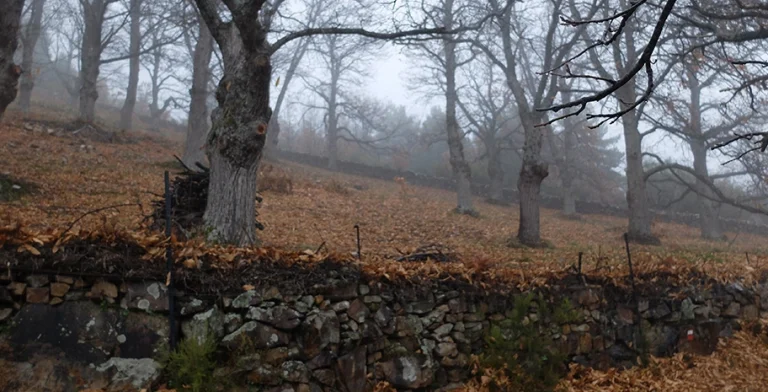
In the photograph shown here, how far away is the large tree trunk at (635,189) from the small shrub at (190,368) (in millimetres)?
12039

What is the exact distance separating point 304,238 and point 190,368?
15.8ft

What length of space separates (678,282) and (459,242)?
4308 mm

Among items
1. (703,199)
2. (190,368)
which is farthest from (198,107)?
(703,199)

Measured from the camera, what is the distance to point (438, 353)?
18.3 ft

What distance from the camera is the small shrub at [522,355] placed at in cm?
556

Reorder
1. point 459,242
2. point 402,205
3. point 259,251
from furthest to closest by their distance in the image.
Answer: point 402,205, point 459,242, point 259,251

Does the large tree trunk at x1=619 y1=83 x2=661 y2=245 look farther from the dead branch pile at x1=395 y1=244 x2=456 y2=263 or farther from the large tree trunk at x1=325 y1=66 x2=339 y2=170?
the large tree trunk at x1=325 y1=66 x2=339 y2=170

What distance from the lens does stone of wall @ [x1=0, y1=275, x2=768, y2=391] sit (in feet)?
13.4

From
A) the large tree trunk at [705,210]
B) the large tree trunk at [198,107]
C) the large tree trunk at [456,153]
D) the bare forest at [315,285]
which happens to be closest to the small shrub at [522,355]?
the bare forest at [315,285]

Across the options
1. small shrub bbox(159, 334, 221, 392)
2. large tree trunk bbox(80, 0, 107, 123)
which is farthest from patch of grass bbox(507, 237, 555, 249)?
large tree trunk bbox(80, 0, 107, 123)

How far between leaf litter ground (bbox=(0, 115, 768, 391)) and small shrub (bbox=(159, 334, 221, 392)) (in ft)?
1.83

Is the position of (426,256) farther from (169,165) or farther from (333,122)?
(333,122)

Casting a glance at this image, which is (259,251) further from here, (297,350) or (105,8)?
(105,8)

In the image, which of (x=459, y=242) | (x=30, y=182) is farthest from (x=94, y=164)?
(x=459, y=242)
